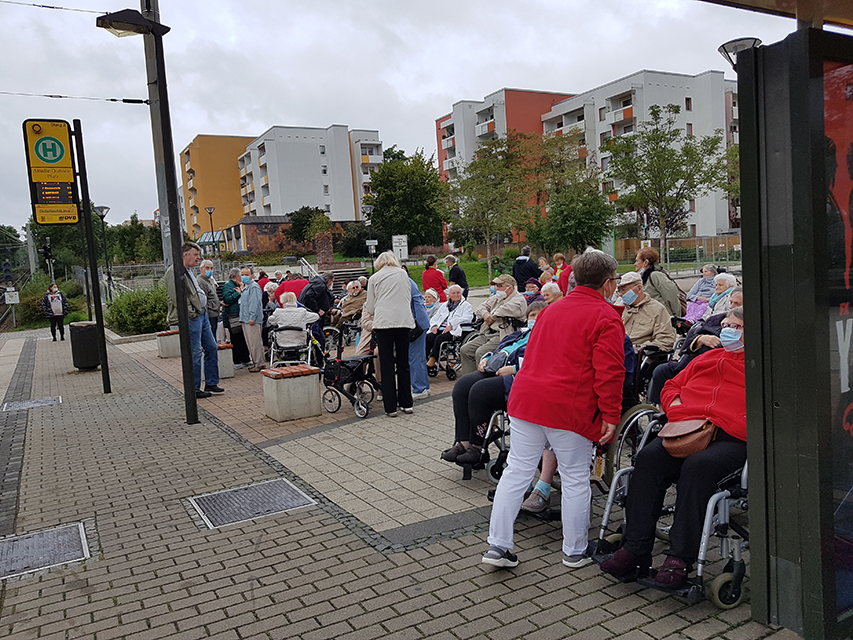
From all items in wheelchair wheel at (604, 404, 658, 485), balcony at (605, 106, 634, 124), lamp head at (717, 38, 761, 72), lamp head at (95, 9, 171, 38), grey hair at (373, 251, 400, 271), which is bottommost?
wheelchair wheel at (604, 404, 658, 485)

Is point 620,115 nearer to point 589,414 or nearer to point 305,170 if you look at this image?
point 305,170

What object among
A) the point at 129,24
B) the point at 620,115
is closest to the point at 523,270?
the point at 129,24

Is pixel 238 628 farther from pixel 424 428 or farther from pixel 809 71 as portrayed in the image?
pixel 424 428

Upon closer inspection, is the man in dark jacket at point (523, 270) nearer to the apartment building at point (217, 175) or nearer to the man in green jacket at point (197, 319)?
the man in green jacket at point (197, 319)

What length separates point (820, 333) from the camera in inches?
111

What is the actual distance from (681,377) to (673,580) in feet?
3.67

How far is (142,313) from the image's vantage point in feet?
78.5

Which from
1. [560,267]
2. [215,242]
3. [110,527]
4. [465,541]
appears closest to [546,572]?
[465,541]

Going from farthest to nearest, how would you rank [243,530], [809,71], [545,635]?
[243,530] → [545,635] → [809,71]

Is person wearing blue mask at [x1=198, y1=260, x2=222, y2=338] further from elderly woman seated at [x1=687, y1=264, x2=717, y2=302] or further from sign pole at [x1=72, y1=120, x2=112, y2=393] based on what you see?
elderly woman seated at [x1=687, y1=264, x2=717, y2=302]

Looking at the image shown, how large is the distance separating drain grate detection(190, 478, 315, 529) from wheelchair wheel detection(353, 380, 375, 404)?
2.47 meters

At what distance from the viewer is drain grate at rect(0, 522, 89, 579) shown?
456 centimetres

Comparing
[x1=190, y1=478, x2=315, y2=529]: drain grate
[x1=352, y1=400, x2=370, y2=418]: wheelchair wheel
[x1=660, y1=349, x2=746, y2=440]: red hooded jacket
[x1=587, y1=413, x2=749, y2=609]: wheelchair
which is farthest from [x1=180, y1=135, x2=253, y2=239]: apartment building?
[x1=587, y1=413, x2=749, y2=609]: wheelchair

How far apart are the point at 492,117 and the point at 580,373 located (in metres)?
74.4
